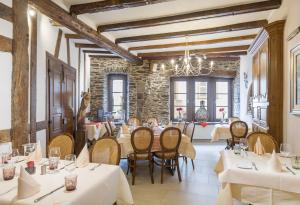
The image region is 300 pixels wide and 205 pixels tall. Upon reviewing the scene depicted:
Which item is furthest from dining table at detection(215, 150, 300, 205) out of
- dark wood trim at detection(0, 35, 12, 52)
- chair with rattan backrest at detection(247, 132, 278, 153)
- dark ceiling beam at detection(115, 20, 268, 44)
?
dark ceiling beam at detection(115, 20, 268, 44)

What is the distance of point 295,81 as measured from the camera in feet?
10.6

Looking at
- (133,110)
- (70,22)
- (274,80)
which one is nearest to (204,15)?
(274,80)

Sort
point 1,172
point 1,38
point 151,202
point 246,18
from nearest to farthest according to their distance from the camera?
1. point 1,172
2. point 1,38
3. point 151,202
4. point 246,18

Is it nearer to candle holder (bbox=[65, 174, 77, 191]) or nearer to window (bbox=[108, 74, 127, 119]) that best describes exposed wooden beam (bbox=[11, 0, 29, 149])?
candle holder (bbox=[65, 174, 77, 191])

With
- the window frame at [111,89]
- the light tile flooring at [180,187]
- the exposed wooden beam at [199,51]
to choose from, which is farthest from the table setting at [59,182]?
the window frame at [111,89]

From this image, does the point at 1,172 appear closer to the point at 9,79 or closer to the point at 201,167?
the point at 9,79

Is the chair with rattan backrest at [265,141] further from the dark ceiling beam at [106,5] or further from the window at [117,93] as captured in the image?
the window at [117,93]

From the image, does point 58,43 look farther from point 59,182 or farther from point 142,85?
point 59,182

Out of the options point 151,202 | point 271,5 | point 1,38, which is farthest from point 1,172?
point 271,5

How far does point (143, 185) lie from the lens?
408 cm

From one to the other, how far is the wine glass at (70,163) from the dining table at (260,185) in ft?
4.62

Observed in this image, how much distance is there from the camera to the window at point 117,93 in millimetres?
8664

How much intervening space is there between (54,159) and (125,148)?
232cm

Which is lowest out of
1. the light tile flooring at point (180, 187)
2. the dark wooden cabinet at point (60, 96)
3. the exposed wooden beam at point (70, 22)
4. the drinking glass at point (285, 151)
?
the light tile flooring at point (180, 187)
